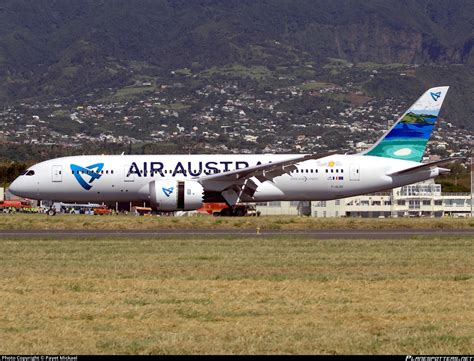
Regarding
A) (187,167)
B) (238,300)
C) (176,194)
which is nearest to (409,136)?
(187,167)

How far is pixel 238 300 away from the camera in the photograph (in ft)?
64.4

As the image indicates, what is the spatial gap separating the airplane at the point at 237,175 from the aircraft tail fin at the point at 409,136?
5 centimetres

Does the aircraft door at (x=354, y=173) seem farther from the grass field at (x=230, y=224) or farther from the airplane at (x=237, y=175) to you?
the grass field at (x=230, y=224)

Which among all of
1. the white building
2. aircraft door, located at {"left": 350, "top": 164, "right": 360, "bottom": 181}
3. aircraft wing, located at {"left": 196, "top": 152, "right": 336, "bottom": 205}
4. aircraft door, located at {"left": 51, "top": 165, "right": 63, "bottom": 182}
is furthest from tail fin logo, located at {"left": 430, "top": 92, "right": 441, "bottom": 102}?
the white building

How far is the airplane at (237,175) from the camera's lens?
50.6 metres

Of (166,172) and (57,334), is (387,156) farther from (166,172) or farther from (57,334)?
(57,334)

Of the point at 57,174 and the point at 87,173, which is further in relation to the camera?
the point at 57,174

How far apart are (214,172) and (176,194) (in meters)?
2.86

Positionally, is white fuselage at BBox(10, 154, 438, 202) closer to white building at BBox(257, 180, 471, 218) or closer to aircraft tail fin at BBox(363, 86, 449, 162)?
aircraft tail fin at BBox(363, 86, 449, 162)

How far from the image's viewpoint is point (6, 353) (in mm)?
14898

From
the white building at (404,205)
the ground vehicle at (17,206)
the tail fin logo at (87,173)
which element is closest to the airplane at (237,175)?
the tail fin logo at (87,173)

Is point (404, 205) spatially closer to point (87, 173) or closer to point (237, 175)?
point (237, 175)

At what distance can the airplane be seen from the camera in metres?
50.6

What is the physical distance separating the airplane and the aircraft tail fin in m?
0.05
